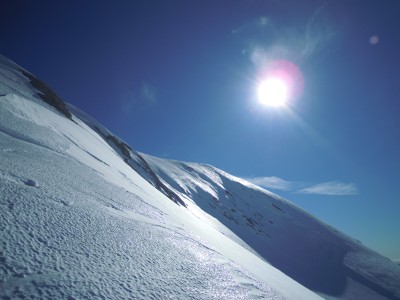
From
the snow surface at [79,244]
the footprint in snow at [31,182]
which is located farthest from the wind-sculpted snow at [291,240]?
the footprint in snow at [31,182]

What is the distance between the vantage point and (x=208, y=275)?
119 inches

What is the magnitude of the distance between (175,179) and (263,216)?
89.3 ft

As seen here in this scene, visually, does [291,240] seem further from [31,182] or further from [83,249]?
[83,249]

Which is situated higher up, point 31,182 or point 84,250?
point 31,182

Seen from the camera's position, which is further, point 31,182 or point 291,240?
point 291,240

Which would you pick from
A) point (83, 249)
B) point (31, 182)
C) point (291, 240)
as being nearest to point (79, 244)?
point (83, 249)

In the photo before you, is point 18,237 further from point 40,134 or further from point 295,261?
point 295,261

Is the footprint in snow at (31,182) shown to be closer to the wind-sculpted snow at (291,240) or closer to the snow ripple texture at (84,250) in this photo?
the snow ripple texture at (84,250)

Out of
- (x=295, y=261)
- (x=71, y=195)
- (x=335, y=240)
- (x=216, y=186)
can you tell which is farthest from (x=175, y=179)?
(x=335, y=240)

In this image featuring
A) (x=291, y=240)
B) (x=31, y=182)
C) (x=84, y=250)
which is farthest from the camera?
(x=291, y=240)

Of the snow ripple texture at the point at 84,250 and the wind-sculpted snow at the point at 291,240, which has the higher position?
the wind-sculpted snow at the point at 291,240

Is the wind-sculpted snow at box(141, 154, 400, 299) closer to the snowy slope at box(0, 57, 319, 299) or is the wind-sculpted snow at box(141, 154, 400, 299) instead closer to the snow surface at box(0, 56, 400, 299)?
the snow surface at box(0, 56, 400, 299)

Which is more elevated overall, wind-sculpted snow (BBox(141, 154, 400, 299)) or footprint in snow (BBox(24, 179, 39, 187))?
wind-sculpted snow (BBox(141, 154, 400, 299))

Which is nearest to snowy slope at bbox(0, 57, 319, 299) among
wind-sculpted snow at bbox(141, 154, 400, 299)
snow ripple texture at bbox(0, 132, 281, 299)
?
snow ripple texture at bbox(0, 132, 281, 299)
